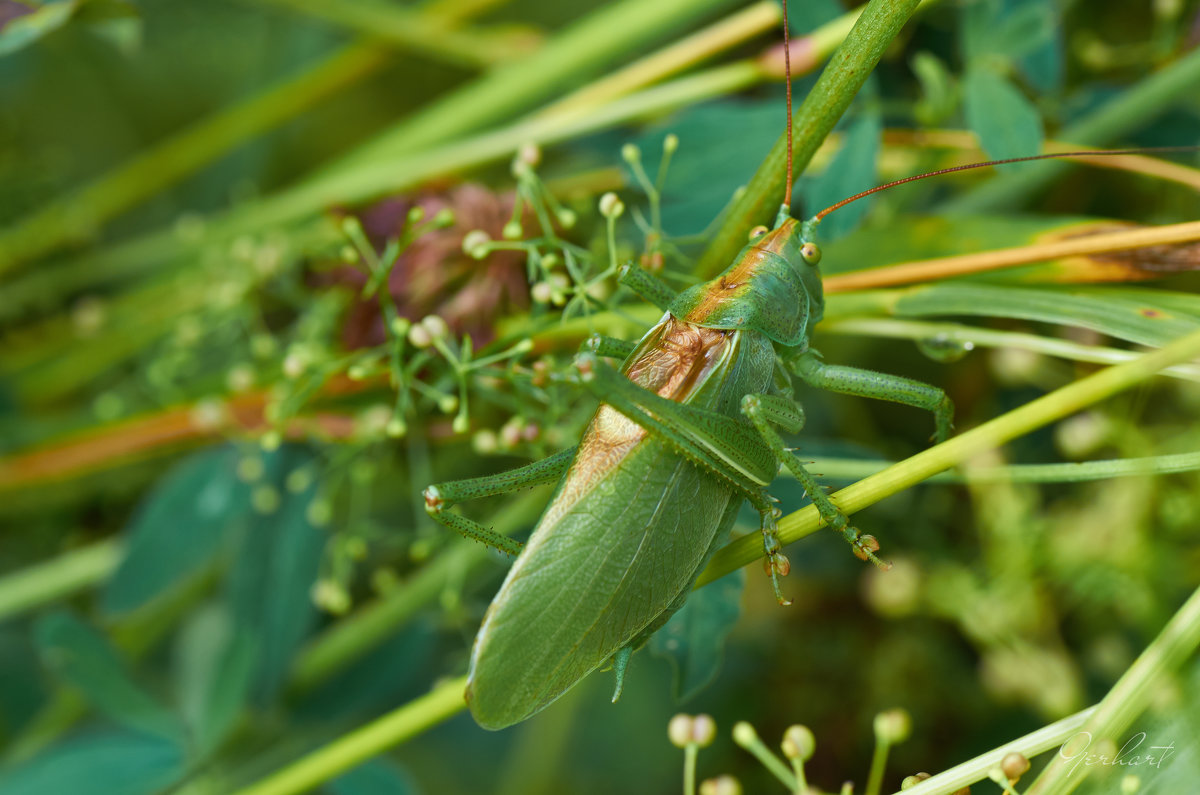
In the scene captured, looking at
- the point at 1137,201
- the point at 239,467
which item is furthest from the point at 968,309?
the point at 239,467

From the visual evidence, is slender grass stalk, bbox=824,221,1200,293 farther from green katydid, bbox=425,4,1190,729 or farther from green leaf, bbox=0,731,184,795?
green leaf, bbox=0,731,184,795

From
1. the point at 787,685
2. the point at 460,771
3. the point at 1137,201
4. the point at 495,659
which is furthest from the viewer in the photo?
the point at 460,771

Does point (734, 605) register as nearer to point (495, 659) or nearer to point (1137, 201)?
point (495, 659)

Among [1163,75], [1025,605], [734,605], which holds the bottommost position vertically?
[1025,605]

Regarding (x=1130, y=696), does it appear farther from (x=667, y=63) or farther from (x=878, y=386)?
(x=667, y=63)

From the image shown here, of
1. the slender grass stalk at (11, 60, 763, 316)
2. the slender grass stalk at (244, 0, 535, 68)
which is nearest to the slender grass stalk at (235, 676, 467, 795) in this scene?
the slender grass stalk at (11, 60, 763, 316)

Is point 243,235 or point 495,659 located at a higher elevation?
point 243,235

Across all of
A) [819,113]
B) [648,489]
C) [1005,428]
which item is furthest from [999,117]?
[648,489]
